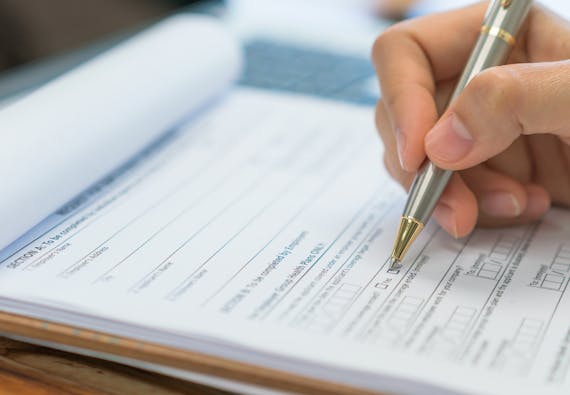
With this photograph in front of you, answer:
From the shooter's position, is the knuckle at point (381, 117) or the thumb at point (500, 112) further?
the knuckle at point (381, 117)

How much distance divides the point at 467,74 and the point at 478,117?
68 mm

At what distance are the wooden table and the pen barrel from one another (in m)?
0.18

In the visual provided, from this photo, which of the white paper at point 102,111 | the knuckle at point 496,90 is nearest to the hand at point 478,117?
the knuckle at point 496,90

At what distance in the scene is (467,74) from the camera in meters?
0.50

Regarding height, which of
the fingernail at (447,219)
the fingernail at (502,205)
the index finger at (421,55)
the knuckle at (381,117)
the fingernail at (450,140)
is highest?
the index finger at (421,55)

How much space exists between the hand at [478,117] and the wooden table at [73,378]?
0.65 feet

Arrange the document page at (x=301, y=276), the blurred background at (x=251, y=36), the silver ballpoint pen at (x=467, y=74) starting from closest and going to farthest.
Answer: the document page at (x=301, y=276), the silver ballpoint pen at (x=467, y=74), the blurred background at (x=251, y=36)

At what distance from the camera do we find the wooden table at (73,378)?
16.0 inches

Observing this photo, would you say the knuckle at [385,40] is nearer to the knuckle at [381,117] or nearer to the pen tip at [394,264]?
the knuckle at [381,117]

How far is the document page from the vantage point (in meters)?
0.37

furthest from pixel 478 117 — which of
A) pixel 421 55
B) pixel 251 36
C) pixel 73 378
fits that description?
pixel 251 36

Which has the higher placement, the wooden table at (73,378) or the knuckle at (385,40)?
the knuckle at (385,40)

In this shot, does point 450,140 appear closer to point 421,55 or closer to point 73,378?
point 421,55

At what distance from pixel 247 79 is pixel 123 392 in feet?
1.53
